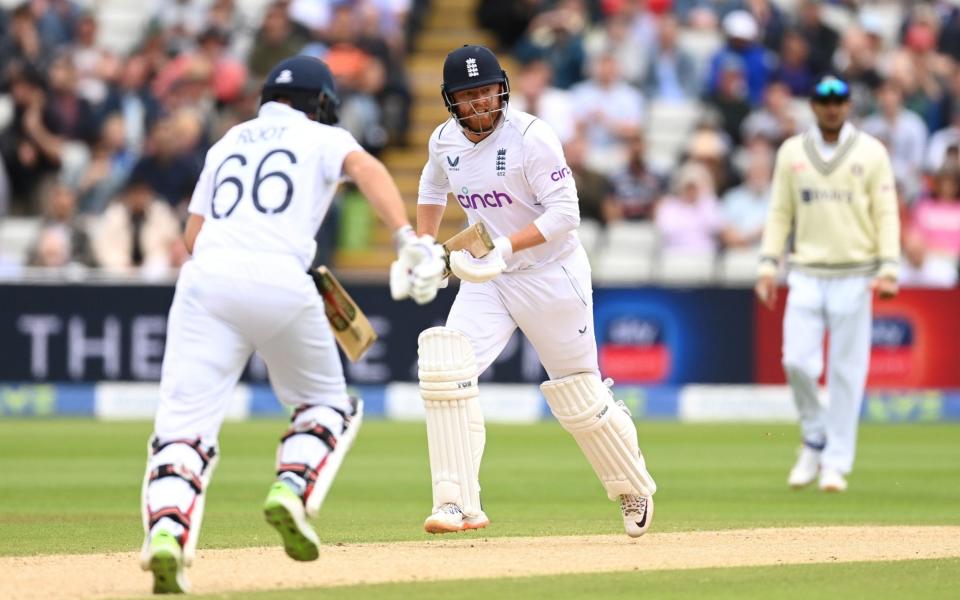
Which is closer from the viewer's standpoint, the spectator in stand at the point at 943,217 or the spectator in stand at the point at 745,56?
the spectator in stand at the point at 943,217

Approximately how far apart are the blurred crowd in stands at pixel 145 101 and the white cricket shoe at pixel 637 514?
845 cm

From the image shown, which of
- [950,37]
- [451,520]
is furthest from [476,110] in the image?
[950,37]

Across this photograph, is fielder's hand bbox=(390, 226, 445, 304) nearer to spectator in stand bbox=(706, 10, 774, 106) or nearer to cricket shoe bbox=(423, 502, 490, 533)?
cricket shoe bbox=(423, 502, 490, 533)

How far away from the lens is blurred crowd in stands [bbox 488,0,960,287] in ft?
51.7

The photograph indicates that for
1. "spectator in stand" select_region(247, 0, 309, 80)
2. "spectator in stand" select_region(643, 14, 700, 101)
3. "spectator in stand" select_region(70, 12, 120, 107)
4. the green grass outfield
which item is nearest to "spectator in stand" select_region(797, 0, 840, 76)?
"spectator in stand" select_region(643, 14, 700, 101)

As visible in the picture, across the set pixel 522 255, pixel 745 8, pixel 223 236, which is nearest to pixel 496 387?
pixel 745 8

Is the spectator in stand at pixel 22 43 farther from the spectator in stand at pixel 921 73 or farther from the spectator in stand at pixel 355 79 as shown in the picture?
the spectator in stand at pixel 921 73

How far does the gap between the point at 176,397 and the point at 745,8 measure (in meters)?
12.9

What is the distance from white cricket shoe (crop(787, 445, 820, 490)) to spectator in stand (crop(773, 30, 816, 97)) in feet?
26.0

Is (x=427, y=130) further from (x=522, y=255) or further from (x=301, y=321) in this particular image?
(x=301, y=321)

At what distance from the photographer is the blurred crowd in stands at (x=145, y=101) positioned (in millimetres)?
15352

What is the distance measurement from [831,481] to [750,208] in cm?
646

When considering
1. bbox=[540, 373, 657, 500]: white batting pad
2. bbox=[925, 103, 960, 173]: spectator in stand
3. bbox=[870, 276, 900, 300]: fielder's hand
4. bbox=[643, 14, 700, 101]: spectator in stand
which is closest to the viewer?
bbox=[540, 373, 657, 500]: white batting pad

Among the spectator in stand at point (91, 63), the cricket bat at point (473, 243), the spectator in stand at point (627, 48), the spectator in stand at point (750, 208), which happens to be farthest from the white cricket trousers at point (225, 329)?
the spectator in stand at point (627, 48)
